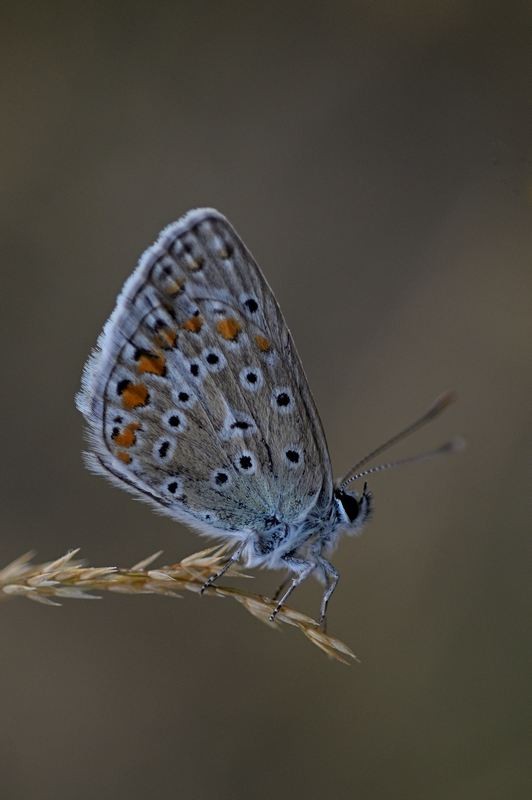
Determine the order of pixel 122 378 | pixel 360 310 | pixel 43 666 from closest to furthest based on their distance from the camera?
pixel 122 378 → pixel 43 666 → pixel 360 310

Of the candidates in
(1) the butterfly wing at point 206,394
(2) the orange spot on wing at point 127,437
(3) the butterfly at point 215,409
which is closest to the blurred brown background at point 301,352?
(3) the butterfly at point 215,409

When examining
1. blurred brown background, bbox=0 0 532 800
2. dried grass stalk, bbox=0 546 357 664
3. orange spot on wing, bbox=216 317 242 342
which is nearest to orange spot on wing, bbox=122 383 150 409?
orange spot on wing, bbox=216 317 242 342

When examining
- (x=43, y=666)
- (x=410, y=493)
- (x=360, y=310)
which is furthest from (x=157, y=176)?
(x=43, y=666)

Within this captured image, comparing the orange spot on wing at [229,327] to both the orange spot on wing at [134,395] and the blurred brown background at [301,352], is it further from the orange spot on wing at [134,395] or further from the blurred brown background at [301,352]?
the blurred brown background at [301,352]

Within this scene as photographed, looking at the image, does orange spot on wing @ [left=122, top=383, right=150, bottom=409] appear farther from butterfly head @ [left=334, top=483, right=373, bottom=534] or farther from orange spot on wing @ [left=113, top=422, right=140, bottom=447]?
butterfly head @ [left=334, top=483, right=373, bottom=534]

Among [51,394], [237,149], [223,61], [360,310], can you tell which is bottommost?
[51,394]

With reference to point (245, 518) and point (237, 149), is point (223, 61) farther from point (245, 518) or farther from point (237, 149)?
point (245, 518)
